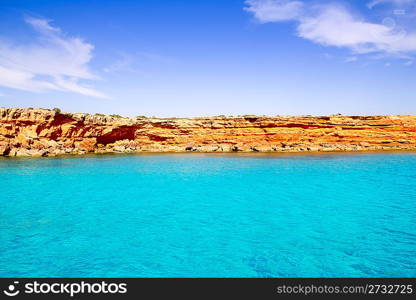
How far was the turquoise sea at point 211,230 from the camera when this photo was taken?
23.3 feet

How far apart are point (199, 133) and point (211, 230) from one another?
43.1m

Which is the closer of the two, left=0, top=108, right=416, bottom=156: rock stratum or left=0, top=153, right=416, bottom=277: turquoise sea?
left=0, top=153, right=416, bottom=277: turquoise sea

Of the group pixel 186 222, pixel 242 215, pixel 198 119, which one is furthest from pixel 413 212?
pixel 198 119

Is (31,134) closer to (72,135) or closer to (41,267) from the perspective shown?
(72,135)

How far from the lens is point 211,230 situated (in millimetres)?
9922

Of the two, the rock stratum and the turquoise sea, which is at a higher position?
the rock stratum

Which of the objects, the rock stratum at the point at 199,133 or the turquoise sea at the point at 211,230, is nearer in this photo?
the turquoise sea at the point at 211,230

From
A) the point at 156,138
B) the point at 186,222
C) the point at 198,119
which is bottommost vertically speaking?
the point at 186,222

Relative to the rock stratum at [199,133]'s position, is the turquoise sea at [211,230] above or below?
below

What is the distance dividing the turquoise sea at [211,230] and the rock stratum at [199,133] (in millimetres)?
30212

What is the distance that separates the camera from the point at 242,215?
11711 mm

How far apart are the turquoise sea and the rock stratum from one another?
3021 cm

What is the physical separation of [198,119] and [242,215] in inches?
1660

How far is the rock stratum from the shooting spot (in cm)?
4425
